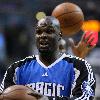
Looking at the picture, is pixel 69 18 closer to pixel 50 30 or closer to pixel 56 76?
pixel 50 30

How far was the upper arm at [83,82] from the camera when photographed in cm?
524

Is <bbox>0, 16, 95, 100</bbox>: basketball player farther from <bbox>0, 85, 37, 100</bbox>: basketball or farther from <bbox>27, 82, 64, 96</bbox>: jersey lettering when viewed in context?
<bbox>0, 85, 37, 100</bbox>: basketball

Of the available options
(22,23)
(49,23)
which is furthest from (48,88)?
(22,23)

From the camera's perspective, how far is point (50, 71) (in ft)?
18.3

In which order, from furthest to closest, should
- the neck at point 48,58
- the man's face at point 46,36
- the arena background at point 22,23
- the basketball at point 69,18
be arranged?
the arena background at point 22,23, the basketball at point 69,18, the neck at point 48,58, the man's face at point 46,36

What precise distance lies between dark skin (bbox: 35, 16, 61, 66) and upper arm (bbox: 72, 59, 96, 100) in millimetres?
322

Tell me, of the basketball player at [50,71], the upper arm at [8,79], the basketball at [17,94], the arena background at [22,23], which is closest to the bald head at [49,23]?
the basketball player at [50,71]

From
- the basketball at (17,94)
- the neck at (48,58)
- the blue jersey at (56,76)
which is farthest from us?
the neck at (48,58)

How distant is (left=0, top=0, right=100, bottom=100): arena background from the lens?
17750 millimetres

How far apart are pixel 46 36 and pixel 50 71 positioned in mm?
407

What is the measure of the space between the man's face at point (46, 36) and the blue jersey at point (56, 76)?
228mm

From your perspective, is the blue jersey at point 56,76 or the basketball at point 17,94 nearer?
the basketball at point 17,94

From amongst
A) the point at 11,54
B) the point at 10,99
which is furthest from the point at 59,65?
the point at 11,54

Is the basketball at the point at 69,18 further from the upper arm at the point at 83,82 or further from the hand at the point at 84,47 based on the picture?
the upper arm at the point at 83,82
